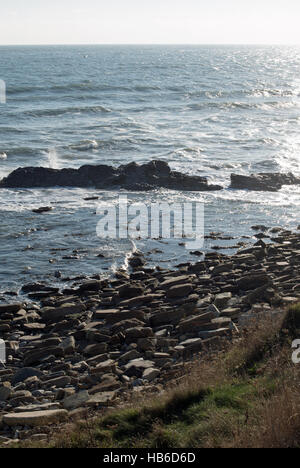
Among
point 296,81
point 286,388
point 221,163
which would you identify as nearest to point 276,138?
point 221,163

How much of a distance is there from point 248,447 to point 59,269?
12.1 meters

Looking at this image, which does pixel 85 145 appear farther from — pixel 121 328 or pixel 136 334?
pixel 136 334

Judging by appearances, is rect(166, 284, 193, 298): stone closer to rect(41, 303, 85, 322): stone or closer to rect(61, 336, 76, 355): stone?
rect(41, 303, 85, 322): stone

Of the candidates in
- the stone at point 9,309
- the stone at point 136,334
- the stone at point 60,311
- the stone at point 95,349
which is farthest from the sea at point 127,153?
the stone at point 136,334

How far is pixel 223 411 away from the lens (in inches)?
283

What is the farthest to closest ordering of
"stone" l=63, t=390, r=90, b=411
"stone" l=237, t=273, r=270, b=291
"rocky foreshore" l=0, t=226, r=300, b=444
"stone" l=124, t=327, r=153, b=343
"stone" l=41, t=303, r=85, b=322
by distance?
"stone" l=237, t=273, r=270, b=291, "stone" l=41, t=303, r=85, b=322, "stone" l=124, t=327, r=153, b=343, "rocky foreshore" l=0, t=226, r=300, b=444, "stone" l=63, t=390, r=90, b=411

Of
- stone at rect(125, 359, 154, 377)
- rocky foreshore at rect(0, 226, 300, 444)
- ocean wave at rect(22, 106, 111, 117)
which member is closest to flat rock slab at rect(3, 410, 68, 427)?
rocky foreshore at rect(0, 226, 300, 444)

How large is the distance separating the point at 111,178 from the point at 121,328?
16.8m

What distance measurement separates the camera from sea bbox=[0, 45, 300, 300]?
1906 centimetres

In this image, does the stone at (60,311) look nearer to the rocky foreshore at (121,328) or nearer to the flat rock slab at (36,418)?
the rocky foreshore at (121,328)

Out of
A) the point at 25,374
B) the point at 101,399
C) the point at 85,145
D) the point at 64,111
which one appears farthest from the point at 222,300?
the point at 64,111

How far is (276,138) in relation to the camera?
132 ft

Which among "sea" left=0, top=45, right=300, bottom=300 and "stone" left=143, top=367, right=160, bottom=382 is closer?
"stone" left=143, top=367, right=160, bottom=382

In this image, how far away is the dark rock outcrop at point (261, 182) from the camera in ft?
93.3
